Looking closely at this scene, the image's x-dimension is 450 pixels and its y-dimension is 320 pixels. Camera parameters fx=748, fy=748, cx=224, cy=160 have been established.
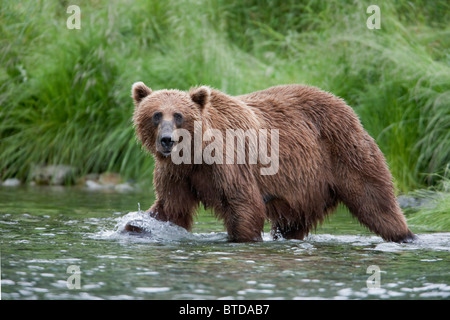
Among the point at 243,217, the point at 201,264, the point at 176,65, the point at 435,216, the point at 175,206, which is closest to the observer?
the point at 201,264

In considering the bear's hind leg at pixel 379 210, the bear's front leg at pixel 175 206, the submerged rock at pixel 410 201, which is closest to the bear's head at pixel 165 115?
the bear's front leg at pixel 175 206

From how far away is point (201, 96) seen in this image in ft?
21.3

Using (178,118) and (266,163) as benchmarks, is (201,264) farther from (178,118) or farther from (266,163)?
(266,163)

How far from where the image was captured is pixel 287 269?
17.6ft

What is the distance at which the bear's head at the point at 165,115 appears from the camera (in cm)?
631

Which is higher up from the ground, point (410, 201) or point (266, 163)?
point (266, 163)

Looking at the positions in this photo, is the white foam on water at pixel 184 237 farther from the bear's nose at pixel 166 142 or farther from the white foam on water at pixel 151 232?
the bear's nose at pixel 166 142

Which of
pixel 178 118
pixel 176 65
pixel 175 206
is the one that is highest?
pixel 176 65

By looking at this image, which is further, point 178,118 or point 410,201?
Result: point 410,201

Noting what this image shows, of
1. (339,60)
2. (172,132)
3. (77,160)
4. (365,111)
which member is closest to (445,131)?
(365,111)

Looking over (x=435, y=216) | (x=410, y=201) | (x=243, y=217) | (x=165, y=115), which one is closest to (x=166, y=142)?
(x=165, y=115)

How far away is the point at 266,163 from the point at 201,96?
34.7 inches
